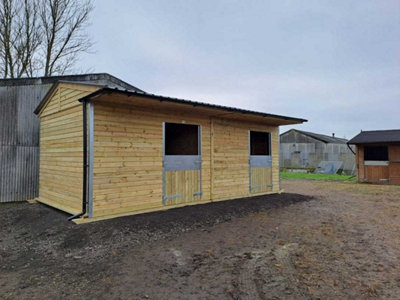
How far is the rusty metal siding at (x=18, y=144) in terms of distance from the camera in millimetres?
6793

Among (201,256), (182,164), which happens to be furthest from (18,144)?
(201,256)

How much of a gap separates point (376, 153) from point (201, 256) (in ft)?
42.6

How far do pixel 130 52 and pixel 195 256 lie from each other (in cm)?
1141

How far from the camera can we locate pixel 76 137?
4.96m

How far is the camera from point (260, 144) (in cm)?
827

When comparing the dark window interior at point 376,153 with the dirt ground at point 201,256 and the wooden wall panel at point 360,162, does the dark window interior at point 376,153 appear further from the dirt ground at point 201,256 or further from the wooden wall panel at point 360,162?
the dirt ground at point 201,256

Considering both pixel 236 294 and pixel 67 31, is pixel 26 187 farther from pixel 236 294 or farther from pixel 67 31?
pixel 67 31

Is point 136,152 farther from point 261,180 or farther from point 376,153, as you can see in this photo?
point 376,153

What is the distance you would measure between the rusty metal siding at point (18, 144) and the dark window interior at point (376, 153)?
14502mm

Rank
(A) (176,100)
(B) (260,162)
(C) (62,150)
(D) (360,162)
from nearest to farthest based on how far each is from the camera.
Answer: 1. (A) (176,100)
2. (C) (62,150)
3. (B) (260,162)
4. (D) (360,162)

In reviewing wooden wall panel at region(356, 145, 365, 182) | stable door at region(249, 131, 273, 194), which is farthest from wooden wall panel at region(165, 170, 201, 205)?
wooden wall panel at region(356, 145, 365, 182)

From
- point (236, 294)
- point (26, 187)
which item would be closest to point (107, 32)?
point (26, 187)

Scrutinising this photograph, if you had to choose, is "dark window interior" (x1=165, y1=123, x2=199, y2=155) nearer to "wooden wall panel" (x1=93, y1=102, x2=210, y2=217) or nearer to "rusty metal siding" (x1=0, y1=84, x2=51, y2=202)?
"wooden wall panel" (x1=93, y1=102, x2=210, y2=217)

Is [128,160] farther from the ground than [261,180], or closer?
farther from the ground
